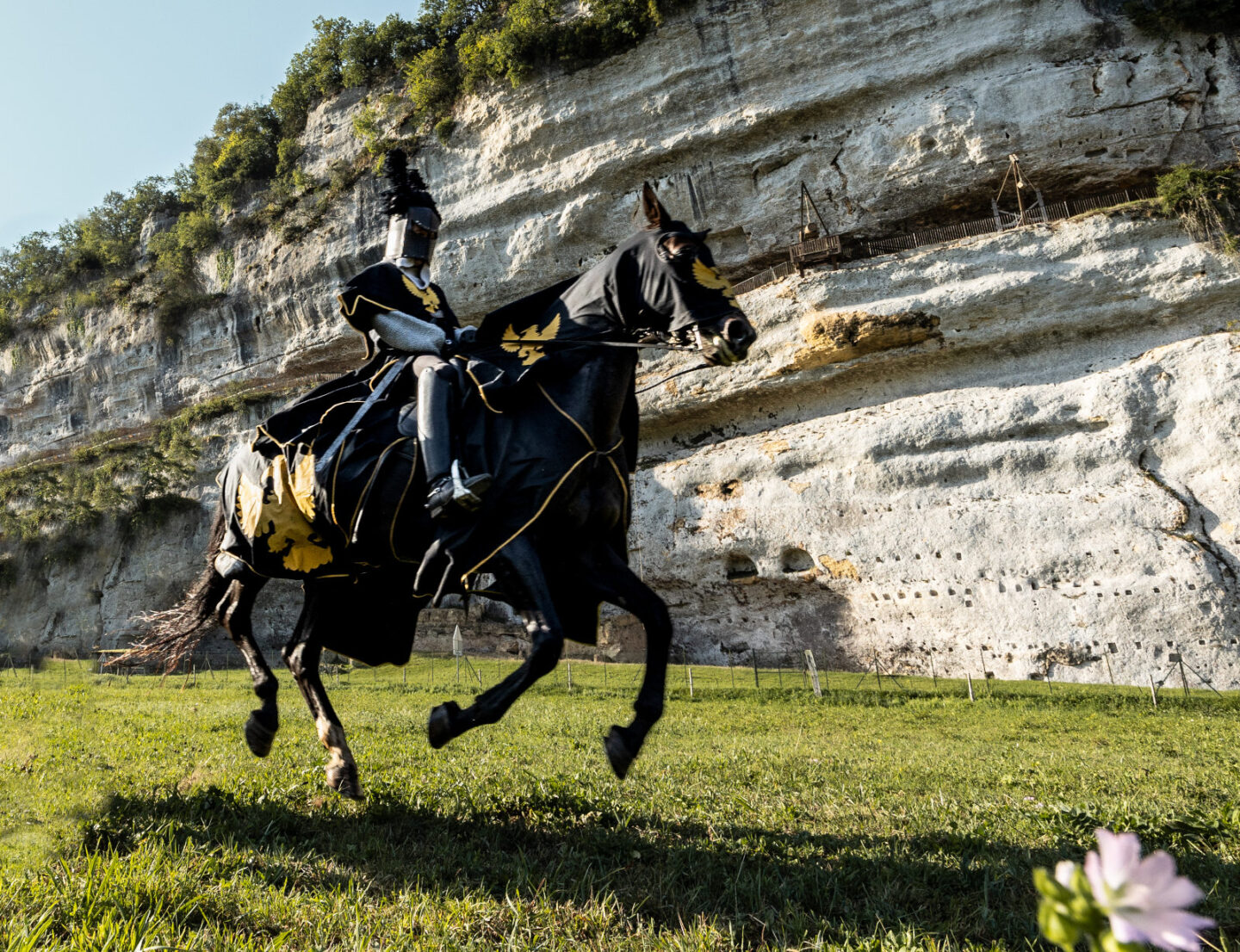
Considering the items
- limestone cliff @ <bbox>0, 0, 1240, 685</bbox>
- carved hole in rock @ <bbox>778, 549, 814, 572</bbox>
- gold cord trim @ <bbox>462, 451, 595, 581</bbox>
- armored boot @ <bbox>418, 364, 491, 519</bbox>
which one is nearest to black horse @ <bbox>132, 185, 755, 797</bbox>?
gold cord trim @ <bbox>462, 451, 595, 581</bbox>

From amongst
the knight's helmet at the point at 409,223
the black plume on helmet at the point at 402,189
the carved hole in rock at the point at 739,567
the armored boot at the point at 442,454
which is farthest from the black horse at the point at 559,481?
the carved hole in rock at the point at 739,567

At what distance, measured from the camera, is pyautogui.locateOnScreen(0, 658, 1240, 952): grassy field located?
112 inches

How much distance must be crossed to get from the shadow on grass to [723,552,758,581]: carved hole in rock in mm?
18777

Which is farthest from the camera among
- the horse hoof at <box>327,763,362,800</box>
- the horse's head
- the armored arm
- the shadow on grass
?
the armored arm

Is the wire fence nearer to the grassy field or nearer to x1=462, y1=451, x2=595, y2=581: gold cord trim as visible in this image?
the grassy field

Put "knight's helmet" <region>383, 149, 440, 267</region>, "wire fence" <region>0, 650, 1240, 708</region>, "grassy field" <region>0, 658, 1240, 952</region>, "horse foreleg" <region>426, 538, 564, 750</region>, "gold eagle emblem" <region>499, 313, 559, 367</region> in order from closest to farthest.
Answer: "grassy field" <region>0, 658, 1240, 952</region>
"horse foreleg" <region>426, 538, 564, 750</region>
"gold eagle emblem" <region>499, 313, 559, 367</region>
"knight's helmet" <region>383, 149, 440, 267</region>
"wire fence" <region>0, 650, 1240, 708</region>

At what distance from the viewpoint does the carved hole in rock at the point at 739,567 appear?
2312 cm

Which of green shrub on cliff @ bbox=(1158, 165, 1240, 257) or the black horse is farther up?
green shrub on cliff @ bbox=(1158, 165, 1240, 257)

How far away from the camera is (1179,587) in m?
17.6

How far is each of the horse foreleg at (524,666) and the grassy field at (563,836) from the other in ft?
1.92

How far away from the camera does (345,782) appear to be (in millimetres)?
4977

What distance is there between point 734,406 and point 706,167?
358 inches

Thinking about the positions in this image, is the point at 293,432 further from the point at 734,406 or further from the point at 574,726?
the point at 734,406

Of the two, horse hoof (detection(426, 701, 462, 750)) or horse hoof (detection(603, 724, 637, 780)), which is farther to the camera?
horse hoof (detection(603, 724, 637, 780))
